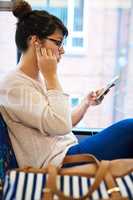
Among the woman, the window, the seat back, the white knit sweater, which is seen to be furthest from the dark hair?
the window

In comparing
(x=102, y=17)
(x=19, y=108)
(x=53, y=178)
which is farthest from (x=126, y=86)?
(x=53, y=178)

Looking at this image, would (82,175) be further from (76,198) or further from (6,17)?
(6,17)

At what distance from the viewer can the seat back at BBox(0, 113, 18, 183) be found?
3.86 ft

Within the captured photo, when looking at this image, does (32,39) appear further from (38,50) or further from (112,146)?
(112,146)

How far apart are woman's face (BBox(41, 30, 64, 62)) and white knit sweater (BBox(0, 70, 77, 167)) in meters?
0.14

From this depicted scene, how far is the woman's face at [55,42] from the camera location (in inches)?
48.1

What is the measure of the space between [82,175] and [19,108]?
1.12ft

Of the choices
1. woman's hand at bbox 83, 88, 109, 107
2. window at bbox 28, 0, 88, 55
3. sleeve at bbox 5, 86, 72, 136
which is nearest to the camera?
sleeve at bbox 5, 86, 72, 136

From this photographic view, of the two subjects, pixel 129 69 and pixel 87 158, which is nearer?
pixel 87 158

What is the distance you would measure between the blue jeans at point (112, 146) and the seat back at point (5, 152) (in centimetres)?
22

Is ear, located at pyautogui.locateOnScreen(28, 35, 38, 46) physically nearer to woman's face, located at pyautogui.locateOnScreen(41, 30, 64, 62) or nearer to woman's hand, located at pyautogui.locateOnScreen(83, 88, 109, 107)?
woman's face, located at pyautogui.locateOnScreen(41, 30, 64, 62)

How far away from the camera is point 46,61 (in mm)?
1179

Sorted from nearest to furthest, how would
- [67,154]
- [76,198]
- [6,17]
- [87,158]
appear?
[76,198]
[87,158]
[67,154]
[6,17]

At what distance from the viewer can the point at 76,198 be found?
902 mm
